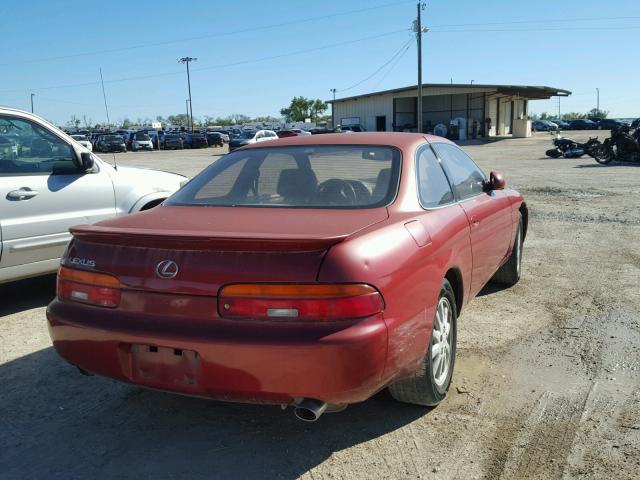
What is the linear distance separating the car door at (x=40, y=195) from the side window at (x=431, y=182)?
330 centimetres

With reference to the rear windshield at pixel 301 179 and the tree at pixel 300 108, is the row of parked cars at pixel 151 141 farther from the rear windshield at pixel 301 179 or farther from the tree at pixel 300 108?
the tree at pixel 300 108

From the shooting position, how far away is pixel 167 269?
2.71 meters

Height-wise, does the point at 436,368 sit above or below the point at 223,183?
below

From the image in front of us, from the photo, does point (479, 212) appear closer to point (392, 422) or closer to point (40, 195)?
point (392, 422)

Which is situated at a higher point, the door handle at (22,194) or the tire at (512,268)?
the door handle at (22,194)

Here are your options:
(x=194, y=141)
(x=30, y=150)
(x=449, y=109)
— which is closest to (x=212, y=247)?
(x=30, y=150)

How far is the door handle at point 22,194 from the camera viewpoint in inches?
199

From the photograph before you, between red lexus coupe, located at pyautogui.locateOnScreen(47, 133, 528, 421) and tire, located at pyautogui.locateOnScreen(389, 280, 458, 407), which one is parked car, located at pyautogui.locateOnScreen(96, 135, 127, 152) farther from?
tire, located at pyautogui.locateOnScreen(389, 280, 458, 407)

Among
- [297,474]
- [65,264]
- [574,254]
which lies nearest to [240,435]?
[297,474]

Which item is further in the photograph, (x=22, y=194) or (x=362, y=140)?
(x=22, y=194)

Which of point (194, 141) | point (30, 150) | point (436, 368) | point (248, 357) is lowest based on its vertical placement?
point (194, 141)

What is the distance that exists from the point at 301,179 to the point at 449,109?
54.3 meters

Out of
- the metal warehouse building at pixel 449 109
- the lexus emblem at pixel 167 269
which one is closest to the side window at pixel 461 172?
the lexus emblem at pixel 167 269

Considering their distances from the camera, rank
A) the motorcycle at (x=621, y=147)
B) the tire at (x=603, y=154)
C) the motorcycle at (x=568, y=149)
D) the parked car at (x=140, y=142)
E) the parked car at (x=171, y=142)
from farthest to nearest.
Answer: the parked car at (x=171, y=142)
the parked car at (x=140, y=142)
the motorcycle at (x=568, y=149)
the tire at (x=603, y=154)
the motorcycle at (x=621, y=147)
